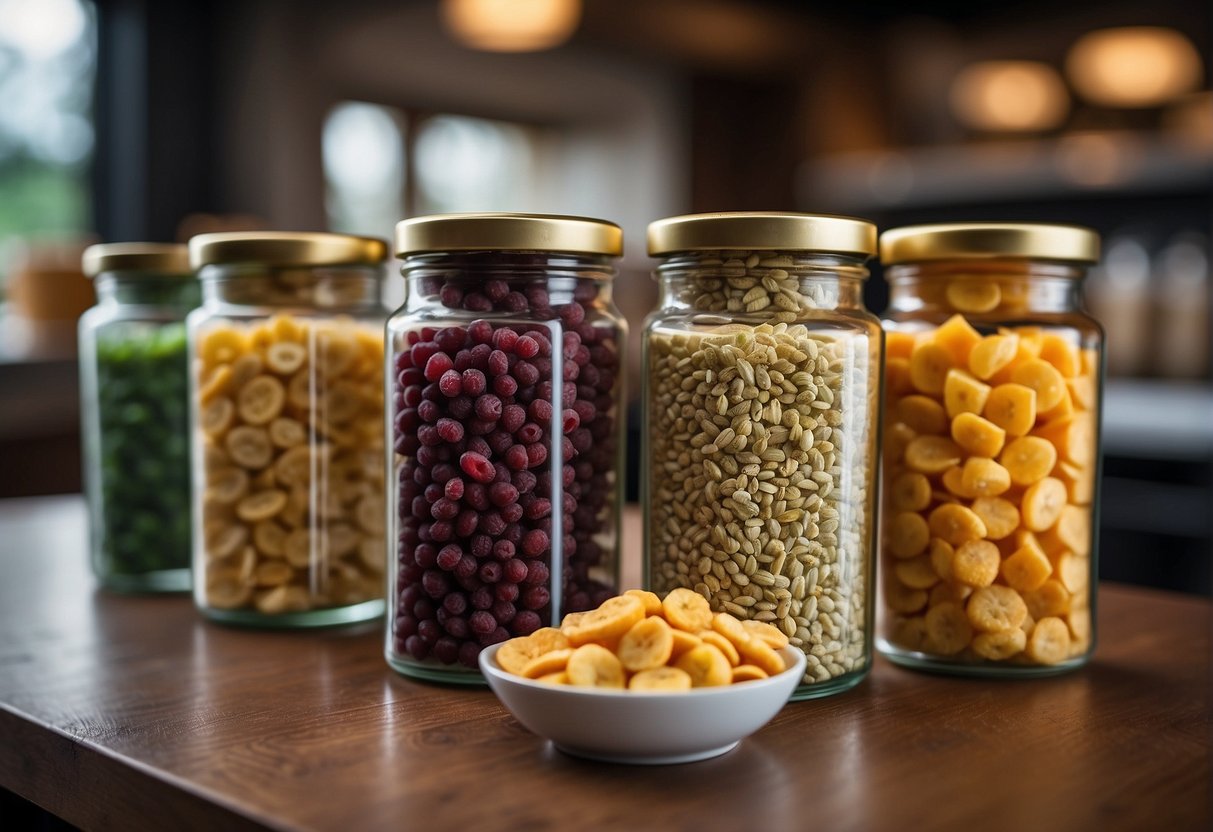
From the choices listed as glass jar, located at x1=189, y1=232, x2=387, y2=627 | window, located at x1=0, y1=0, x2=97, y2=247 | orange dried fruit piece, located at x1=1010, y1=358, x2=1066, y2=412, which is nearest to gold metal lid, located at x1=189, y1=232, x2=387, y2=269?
glass jar, located at x1=189, y1=232, x2=387, y2=627

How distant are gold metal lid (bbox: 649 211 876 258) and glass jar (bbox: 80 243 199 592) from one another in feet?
1.80

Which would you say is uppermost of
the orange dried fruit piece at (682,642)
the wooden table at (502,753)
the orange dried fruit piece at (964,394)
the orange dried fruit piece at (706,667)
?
the orange dried fruit piece at (964,394)

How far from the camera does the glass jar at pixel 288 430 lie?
0.94m

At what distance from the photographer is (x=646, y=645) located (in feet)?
2.13

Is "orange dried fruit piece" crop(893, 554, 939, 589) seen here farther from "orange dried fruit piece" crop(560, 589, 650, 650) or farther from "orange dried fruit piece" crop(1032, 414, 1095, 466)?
"orange dried fruit piece" crop(560, 589, 650, 650)

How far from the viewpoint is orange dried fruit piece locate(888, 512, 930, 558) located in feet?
2.71

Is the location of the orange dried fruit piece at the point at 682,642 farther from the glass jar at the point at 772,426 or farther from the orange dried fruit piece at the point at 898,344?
the orange dried fruit piece at the point at 898,344

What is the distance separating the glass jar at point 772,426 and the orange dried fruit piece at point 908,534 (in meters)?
0.05

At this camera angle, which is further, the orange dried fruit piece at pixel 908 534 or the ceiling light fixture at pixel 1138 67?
the ceiling light fixture at pixel 1138 67

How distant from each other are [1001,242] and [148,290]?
75 cm

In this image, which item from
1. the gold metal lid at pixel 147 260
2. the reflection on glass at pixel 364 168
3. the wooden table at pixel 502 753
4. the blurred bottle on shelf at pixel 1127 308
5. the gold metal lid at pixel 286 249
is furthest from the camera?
the reflection on glass at pixel 364 168

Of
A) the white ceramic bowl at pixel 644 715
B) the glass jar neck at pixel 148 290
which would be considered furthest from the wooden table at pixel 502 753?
the glass jar neck at pixel 148 290

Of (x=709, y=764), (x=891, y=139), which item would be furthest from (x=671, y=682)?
(x=891, y=139)

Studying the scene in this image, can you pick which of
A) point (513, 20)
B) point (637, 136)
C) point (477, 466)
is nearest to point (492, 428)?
point (477, 466)
